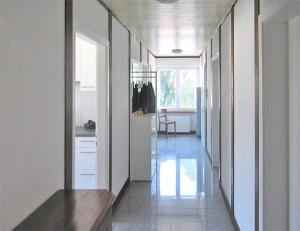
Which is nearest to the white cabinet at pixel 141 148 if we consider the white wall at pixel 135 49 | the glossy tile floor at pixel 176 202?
the glossy tile floor at pixel 176 202

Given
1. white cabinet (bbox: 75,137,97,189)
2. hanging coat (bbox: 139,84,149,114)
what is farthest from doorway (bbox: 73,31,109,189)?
hanging coat (bbox: 139,84,149,114)

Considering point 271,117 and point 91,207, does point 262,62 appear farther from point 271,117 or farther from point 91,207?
point 91,207

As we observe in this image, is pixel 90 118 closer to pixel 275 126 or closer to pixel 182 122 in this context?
pixel 275 126

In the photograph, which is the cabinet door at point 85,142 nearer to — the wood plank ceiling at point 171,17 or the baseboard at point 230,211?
the wood plank ceiling at point 171,17

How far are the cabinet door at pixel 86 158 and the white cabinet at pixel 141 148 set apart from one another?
58.0 inches

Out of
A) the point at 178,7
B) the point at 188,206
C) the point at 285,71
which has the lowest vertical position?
the point at 188,206

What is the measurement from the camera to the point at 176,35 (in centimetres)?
643

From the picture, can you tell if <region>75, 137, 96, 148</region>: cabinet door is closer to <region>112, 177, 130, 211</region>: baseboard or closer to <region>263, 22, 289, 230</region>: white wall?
<region>112, 177, 130, 211</region>: baseboard

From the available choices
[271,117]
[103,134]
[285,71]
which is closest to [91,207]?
[271,117]

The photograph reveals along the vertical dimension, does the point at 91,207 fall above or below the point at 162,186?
above

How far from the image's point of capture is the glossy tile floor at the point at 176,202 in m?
3.87

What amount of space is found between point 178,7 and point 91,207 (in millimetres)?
2980

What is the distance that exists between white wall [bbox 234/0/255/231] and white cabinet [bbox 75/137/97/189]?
1778 mm
